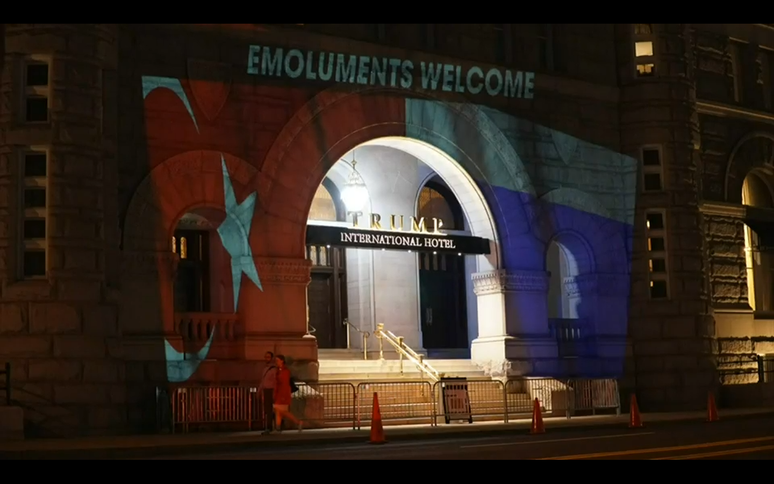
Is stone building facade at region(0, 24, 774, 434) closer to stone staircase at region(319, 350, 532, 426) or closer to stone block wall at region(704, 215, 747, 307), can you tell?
stone block wall at region(704, 215, 747, 307)

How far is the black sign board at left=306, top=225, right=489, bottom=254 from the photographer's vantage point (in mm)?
29656

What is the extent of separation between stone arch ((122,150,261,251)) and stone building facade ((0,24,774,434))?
5 cm

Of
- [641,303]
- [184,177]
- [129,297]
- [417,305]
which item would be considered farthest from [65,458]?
[641,303]

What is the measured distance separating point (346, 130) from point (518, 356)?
7.51 meters

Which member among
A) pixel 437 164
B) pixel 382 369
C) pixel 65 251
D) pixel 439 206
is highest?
pixel 437 164

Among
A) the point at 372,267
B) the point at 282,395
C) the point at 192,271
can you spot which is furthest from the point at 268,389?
the point at 372,267

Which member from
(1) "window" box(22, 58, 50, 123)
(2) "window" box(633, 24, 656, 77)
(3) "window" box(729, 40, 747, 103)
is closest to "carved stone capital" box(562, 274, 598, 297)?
(2) "window" box(633, 24, 656, 77)

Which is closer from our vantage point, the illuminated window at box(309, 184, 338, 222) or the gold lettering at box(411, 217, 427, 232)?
the gold lettering at box(411, 217, 427, 232)

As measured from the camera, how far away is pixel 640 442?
1966 cm

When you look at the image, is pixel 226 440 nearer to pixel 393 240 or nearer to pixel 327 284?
pixel 393 240

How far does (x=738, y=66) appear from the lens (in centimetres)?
3831

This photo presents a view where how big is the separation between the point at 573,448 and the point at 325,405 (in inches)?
381

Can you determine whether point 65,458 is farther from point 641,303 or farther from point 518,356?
point 641,303

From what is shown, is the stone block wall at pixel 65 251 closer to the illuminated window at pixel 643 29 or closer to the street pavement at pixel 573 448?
the street pavement at pixel 573 448
